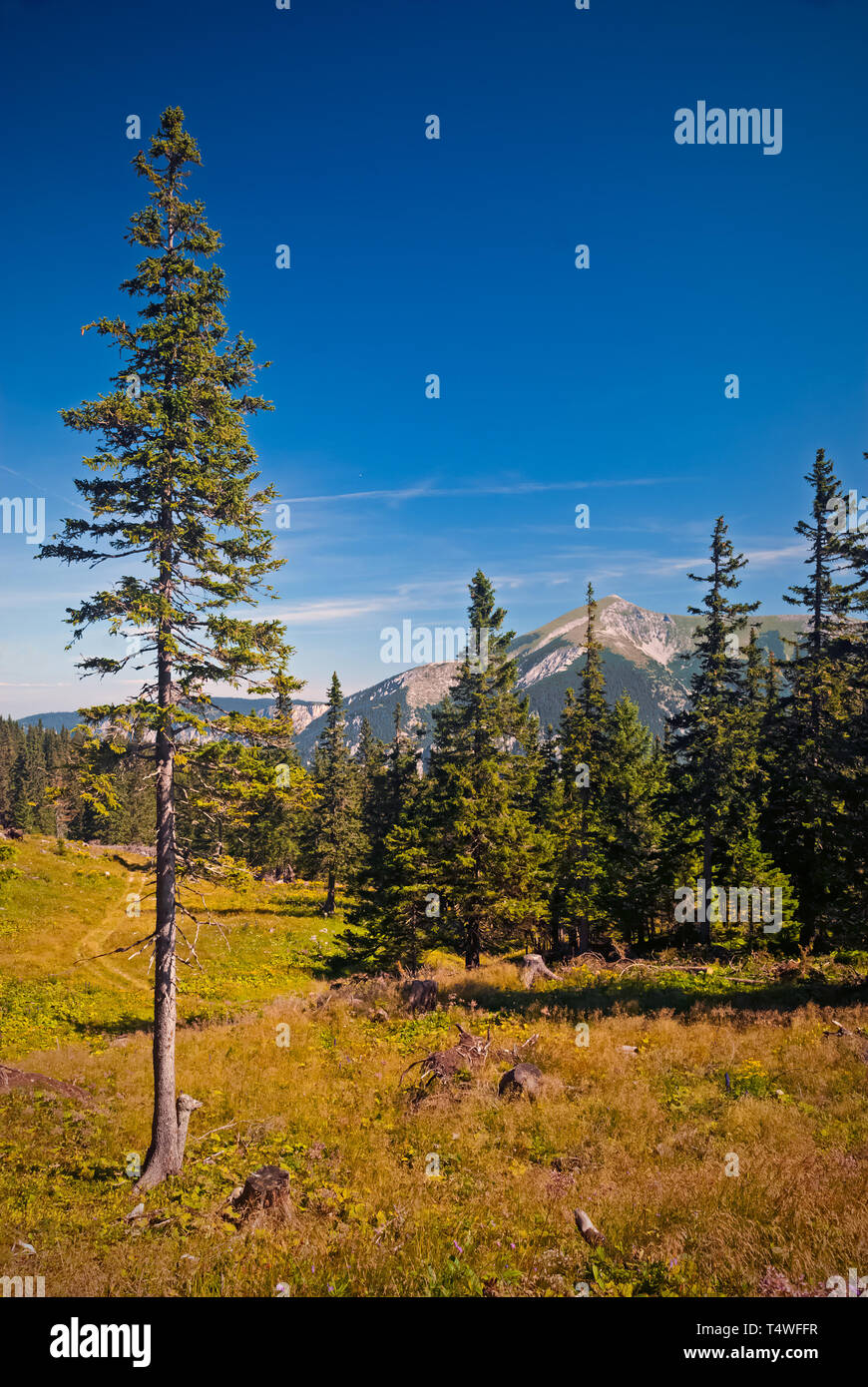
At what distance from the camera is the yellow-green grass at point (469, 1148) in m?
6.71

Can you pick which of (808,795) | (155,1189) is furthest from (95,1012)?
(808,795)

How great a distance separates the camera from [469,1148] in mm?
10797

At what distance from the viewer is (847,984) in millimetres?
17922

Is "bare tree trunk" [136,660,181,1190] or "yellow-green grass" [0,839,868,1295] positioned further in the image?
"bare tree trunk" [136,660,181,1190]

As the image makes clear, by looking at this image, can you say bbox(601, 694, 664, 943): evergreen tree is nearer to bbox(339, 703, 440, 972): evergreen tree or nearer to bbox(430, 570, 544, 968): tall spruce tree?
bbox(430, 570, 544, 968): tall spruce tree

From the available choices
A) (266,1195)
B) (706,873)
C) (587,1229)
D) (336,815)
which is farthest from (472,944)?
(336,815)

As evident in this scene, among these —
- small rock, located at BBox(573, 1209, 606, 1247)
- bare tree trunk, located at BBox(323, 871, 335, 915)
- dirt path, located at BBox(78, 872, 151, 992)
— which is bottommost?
bare tree trunk, located at BBox(323, 871, 335, 915)

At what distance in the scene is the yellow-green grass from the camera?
671 cm

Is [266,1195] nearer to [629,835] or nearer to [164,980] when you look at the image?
[164,980]

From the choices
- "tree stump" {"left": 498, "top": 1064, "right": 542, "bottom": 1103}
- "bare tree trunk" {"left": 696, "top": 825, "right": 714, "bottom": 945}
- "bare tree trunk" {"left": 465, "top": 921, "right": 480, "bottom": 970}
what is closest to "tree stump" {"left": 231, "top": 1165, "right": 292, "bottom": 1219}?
"tree stump" {"left": 498, "top": 1064, "right": 542, "bottom": 1103}

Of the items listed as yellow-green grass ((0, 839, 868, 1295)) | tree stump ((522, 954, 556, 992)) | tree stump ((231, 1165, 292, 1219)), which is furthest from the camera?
tree stump ((522, 954, 556, 992))

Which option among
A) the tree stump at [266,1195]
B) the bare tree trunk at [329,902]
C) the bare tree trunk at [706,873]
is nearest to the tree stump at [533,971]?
the bare tree trunk at [706,873]
